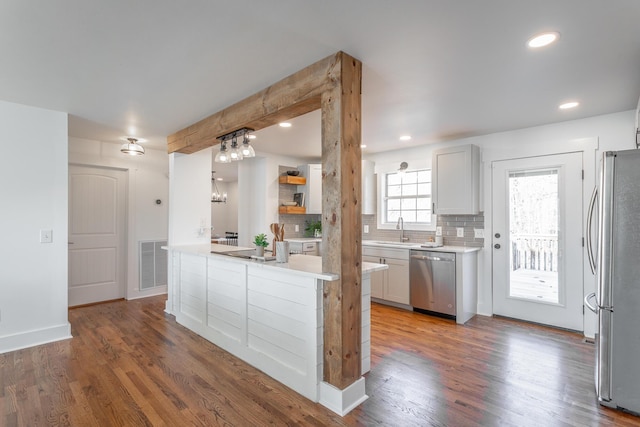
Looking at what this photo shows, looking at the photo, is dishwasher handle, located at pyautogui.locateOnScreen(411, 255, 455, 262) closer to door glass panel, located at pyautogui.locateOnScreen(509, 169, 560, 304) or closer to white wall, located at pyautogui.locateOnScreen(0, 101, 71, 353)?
door glass panel, located at pyautogui.locateOnScreen(509, 169, 560, 304)

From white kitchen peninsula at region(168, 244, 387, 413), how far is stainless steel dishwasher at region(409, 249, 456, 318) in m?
1.78

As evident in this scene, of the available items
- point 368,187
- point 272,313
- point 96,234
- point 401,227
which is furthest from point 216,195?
point 272,313

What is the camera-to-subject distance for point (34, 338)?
3.22 m

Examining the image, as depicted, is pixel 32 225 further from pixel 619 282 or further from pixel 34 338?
pixel 619 282

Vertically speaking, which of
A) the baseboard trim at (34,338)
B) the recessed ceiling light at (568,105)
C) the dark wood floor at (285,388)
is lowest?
the dark wood floor at (285,388)

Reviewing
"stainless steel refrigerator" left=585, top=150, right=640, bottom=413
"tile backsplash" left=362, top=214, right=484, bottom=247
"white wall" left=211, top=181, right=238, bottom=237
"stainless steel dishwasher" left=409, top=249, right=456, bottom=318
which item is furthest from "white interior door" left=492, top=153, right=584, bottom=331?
"white wall" left=211, top=181, right=238, bottom=237

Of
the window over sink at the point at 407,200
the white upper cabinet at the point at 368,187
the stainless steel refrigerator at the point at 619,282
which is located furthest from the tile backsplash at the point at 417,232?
the stainless steel refrigerator at the point at 619,282

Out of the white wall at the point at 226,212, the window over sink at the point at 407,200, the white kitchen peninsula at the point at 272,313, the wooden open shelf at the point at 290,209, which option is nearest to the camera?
the white kitchen peninsula at the point at 272,313

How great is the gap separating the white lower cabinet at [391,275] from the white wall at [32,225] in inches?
146

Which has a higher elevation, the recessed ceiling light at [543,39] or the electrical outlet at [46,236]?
the recessed ceiling light at [543,39]

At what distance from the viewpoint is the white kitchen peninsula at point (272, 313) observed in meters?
2.24

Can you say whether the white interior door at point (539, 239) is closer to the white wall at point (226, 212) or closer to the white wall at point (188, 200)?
the white wall at point (188, 200)

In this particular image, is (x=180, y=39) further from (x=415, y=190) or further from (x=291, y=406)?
(x=415, y=190)

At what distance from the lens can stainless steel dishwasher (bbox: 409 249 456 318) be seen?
13.1 feet
